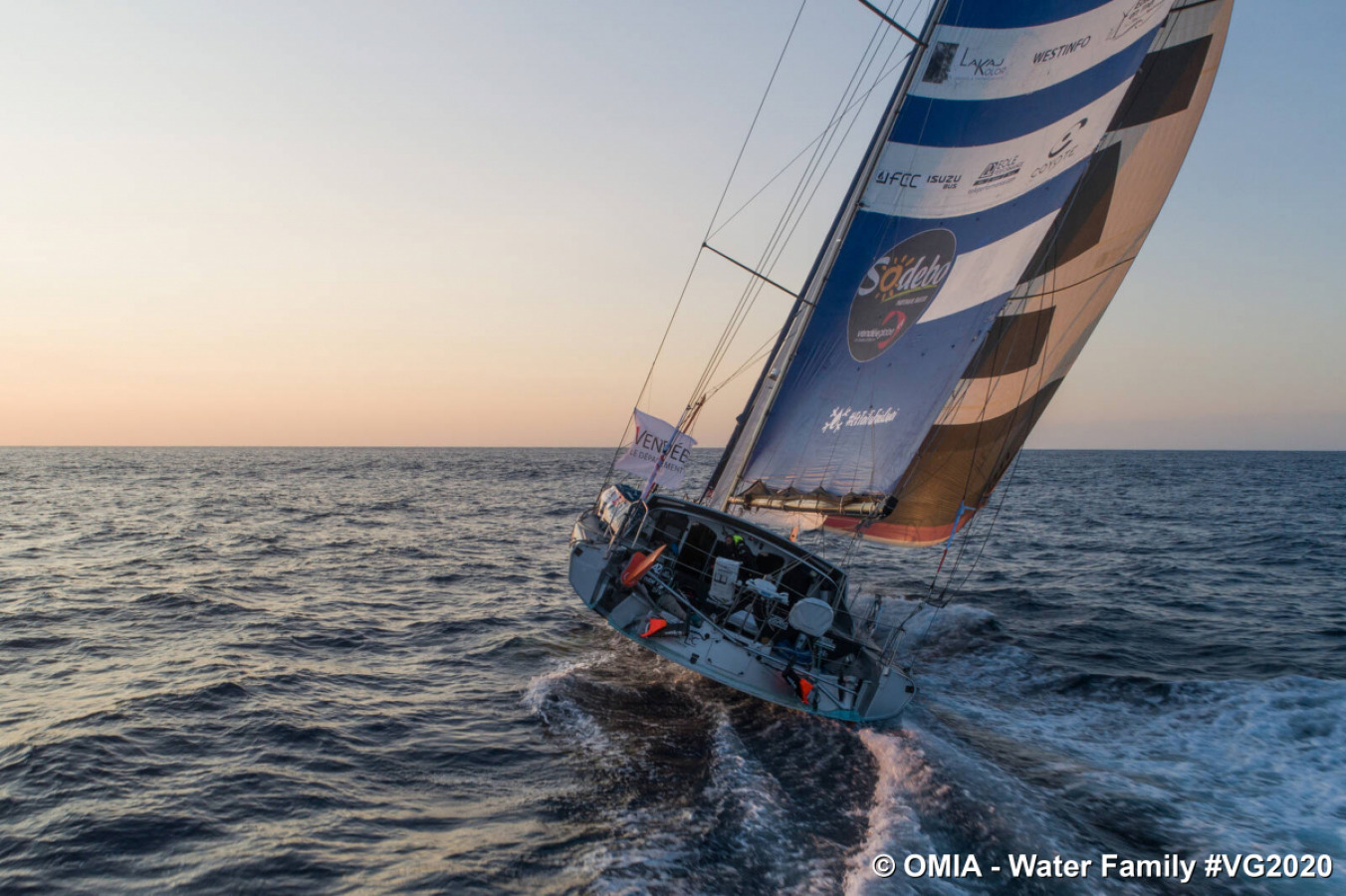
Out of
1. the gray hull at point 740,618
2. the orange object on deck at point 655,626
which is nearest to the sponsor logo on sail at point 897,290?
the gray hull at point 740,618

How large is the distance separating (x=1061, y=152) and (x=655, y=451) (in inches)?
283

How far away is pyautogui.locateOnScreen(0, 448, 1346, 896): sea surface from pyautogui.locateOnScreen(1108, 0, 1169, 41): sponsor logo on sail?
9399 millimetres

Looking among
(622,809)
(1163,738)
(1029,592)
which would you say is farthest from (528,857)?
(1029,592)

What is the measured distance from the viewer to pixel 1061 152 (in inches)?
367

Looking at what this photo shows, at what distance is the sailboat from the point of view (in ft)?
30.0

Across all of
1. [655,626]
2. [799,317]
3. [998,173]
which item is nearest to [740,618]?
[655,626]

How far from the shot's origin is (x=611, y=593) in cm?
1039

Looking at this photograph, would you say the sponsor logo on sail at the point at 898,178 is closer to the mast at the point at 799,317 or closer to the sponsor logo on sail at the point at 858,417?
the mast at the point at 799,317

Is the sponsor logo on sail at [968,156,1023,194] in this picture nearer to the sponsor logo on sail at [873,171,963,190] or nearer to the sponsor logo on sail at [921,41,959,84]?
the sponsor logo on sail at [873,171,963,190]

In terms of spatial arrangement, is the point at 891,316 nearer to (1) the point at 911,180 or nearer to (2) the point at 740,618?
(1) the point at 911,180

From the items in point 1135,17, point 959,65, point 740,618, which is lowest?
point 740,618

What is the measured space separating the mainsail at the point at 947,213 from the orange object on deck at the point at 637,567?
236cm

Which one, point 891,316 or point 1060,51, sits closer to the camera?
point 1060,51

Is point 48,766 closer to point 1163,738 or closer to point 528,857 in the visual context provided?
point 528,857
